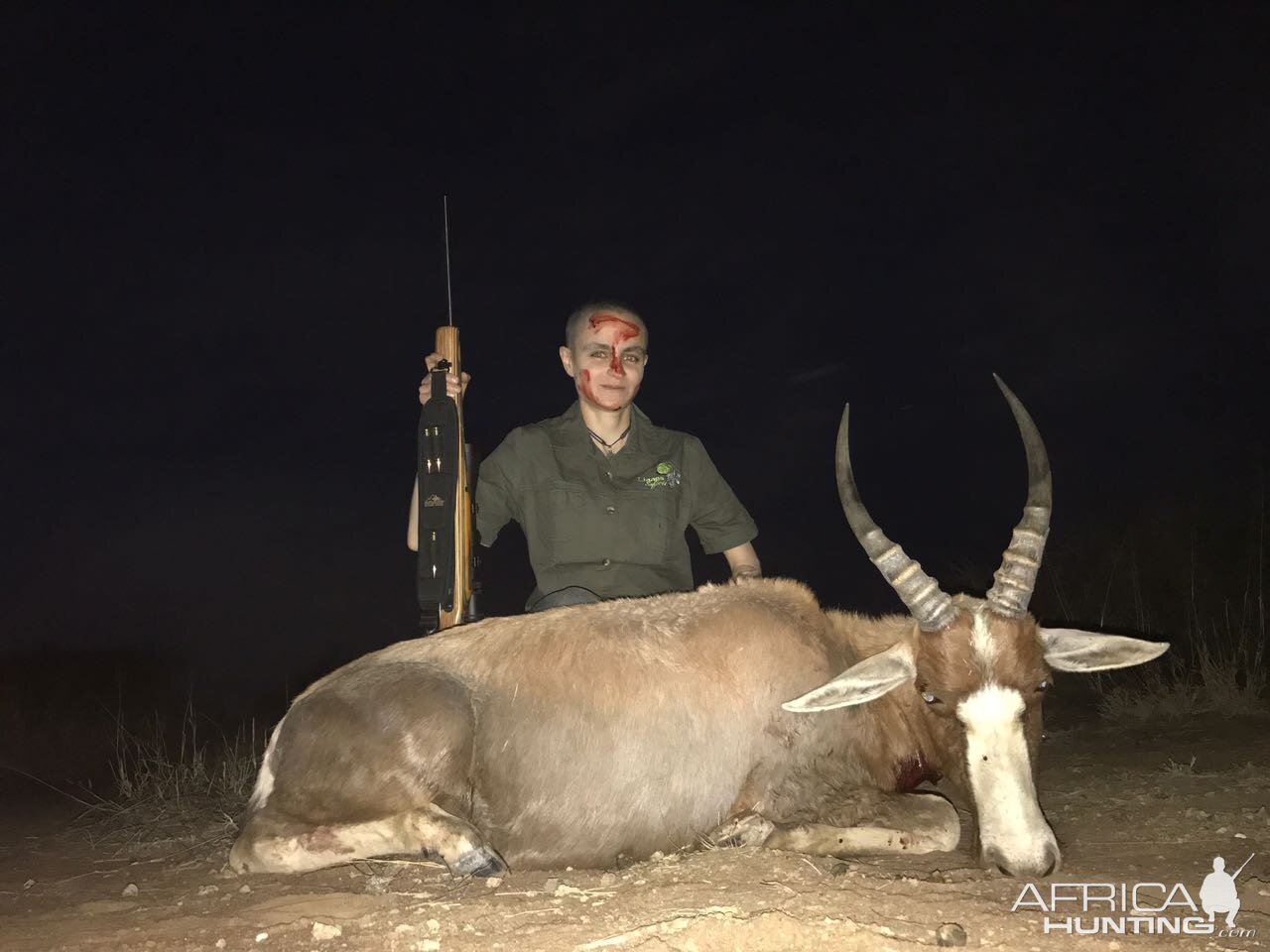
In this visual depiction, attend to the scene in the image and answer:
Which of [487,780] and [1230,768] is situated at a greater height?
[487,780]

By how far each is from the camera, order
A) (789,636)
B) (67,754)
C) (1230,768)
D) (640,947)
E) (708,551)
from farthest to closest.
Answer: (67,754), (708,551), (1230,768), (789,636), (640,947)

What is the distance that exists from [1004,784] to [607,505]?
107 inches

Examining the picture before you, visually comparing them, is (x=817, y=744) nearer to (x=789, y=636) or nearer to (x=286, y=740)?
(x=789, y=636)

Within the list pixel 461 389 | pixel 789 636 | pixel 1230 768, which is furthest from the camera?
pixel 461 389

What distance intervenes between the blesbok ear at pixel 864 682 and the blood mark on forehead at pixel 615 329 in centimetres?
251

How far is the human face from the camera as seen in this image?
5.55 metres

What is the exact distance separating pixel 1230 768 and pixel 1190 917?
2.70 metres

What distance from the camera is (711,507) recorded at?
225 inches

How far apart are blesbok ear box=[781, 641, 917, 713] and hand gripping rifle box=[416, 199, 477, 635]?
1984 mm

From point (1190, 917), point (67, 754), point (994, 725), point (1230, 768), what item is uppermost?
point (994, 725)

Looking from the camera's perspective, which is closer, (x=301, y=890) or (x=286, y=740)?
(x=301, y=890)

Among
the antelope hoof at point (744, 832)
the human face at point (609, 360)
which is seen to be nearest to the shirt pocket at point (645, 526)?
the human face at point (609, 360)

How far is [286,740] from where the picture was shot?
370 cm

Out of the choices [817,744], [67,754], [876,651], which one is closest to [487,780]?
[817,744]
